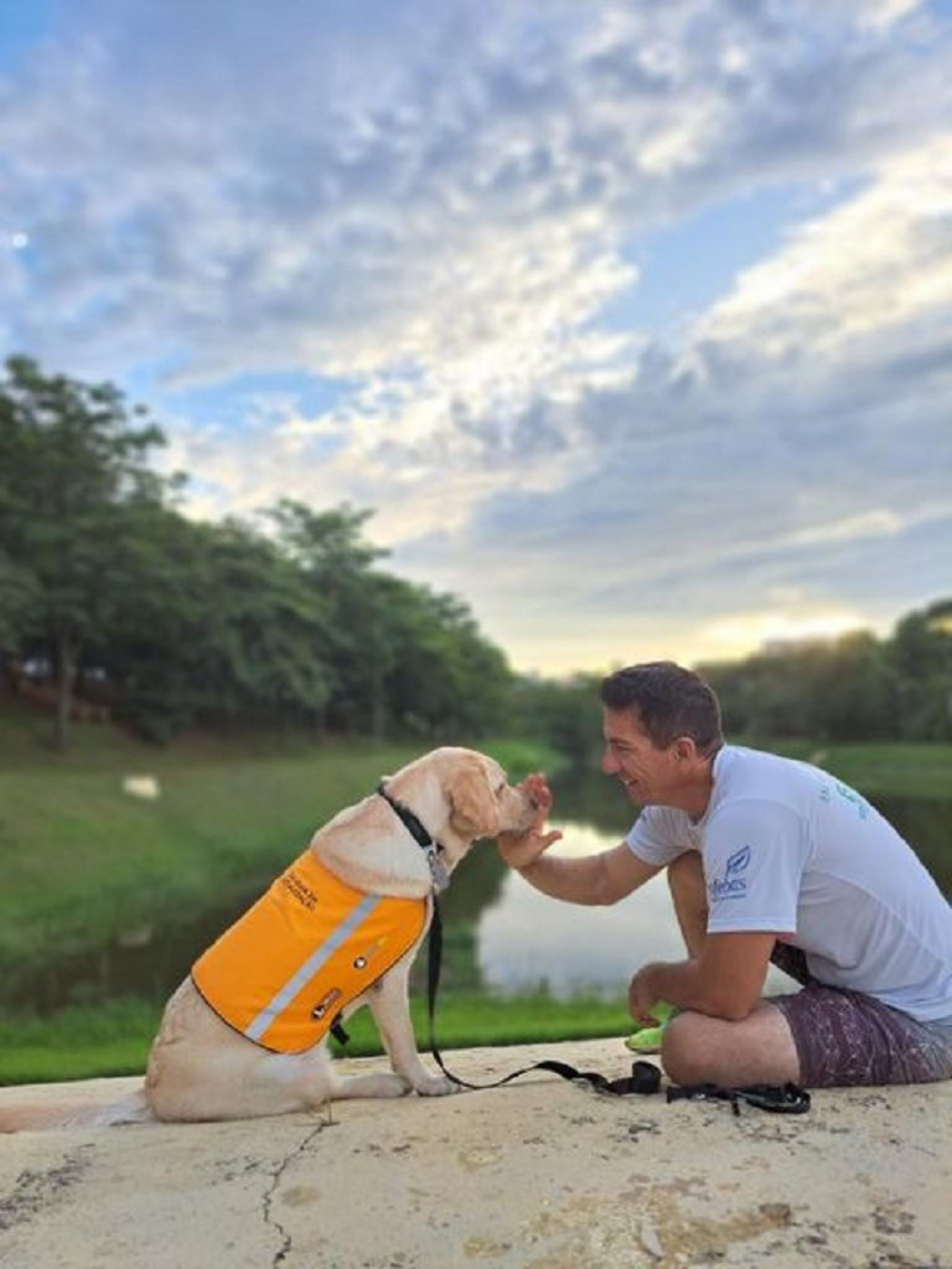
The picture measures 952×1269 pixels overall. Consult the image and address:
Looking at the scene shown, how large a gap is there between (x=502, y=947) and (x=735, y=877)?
11.8 m

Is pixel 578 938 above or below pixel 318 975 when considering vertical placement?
below

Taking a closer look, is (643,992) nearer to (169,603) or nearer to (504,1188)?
(504,1188)

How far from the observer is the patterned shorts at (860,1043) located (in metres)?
3.38

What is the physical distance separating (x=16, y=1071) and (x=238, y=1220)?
4.34 meters

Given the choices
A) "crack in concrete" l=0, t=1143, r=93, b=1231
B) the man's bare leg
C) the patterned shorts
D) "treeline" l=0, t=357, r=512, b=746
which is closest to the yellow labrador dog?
"crack in concrete" l=0, t=1143, r=93, b=1231

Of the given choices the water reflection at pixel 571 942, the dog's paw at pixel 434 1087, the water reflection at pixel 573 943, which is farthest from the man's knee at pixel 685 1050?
the water reflection at pixel 571 942

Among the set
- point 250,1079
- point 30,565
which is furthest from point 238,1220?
point 30,565

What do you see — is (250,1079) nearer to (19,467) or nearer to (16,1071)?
(16,1071)

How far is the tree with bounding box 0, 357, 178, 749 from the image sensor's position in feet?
85.4

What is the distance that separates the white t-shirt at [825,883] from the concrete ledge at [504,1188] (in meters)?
0.36

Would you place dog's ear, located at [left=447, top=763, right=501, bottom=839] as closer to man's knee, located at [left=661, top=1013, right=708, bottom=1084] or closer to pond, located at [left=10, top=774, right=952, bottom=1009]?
man's knee, located at [left=661, top=1013, right=708, bottom=1084]

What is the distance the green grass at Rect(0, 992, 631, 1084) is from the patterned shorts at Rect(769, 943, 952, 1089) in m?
2.89

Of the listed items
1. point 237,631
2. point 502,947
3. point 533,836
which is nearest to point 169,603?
point 237,631

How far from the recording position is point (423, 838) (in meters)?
3.77
